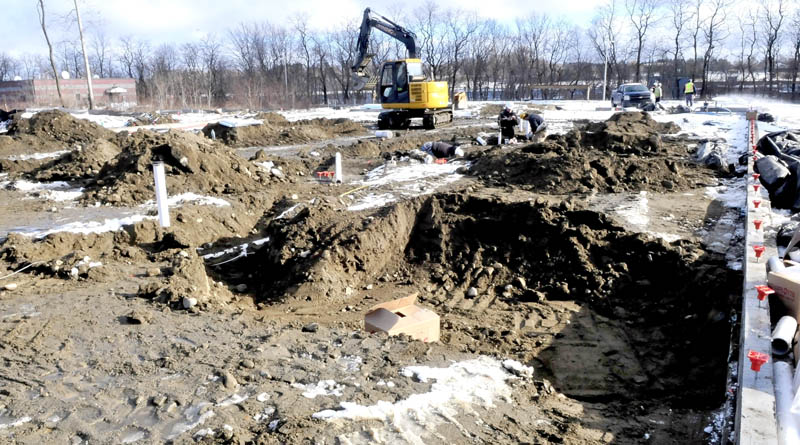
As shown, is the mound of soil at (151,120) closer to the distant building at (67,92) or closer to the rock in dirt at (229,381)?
the distant building at (67,92)

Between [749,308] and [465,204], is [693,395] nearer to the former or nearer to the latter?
[749,308]

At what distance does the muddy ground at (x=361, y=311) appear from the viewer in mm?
3533

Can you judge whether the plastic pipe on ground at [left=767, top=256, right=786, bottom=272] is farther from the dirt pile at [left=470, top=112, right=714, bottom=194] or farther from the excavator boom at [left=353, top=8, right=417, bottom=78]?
the excavator boom at [left=353, top=8, right=417, bottom=78]

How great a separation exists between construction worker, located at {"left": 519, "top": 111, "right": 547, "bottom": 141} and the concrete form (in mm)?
9519

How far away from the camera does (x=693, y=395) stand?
448 centimetres

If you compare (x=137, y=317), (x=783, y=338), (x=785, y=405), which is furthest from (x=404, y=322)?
(x=783, y=338)

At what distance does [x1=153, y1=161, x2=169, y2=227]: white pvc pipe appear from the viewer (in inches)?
298

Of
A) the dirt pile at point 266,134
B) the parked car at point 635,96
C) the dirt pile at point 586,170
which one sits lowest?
the dirt pile at point 586,170

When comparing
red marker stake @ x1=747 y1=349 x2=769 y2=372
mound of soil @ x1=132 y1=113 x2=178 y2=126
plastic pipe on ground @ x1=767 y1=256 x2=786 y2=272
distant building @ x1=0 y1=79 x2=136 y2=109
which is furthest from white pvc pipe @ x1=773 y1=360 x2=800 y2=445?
distant building @ x1=0 y1=79 x2=136 y2=109

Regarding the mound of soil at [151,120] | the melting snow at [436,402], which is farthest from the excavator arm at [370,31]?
the melting snow at [436,402]

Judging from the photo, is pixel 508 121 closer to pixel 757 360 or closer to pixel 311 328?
pixel 311 328

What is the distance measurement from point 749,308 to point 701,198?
5.41 metres

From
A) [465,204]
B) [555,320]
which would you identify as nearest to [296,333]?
[555,320]

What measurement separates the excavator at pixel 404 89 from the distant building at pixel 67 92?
31002 millimetres
